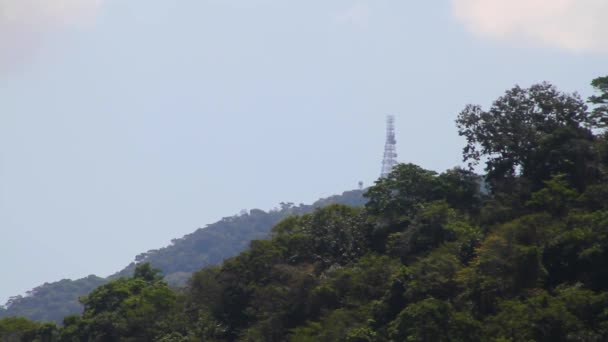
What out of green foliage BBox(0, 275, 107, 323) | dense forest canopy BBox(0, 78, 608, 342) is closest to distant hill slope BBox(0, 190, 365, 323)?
green foliage BBox(0, 275, 107, 323)

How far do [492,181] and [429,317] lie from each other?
13.5m

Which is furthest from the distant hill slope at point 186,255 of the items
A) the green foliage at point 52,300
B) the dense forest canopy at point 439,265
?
the dense forest canopy at point 439,265

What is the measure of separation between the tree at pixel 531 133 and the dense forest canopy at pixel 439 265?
0.05 meters

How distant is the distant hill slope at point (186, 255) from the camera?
5605 inches

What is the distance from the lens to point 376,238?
47.1 m

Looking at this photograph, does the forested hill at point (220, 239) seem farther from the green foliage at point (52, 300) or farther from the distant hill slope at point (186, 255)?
the green foliage at point (52, 300)

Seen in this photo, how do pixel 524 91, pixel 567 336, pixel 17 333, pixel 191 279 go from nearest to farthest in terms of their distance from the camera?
pixel 567 336 → pixel 524 91 → pixel 191 279 → pixel 17 333

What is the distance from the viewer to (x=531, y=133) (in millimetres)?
45344

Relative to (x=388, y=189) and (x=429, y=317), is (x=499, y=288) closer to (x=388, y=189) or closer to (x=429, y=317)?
(x=429, y=317)

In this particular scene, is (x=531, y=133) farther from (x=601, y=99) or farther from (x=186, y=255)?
(x=186, y=255)

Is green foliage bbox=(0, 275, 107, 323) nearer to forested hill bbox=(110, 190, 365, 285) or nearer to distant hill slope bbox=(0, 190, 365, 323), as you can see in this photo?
distant hill slope bbox=(0, 190, 365, 323)

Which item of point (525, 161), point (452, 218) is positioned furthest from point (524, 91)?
point (452, 218)

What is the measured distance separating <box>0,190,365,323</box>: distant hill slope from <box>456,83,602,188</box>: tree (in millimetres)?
95828

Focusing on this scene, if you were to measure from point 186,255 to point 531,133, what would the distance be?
12435 centimetres
